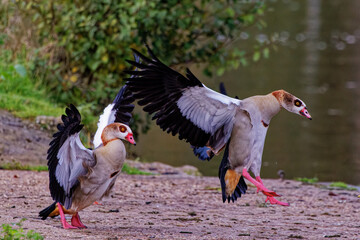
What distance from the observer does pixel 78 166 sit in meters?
5.92

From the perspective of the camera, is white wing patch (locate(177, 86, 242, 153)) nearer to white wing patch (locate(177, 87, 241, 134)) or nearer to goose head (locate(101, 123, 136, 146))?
white wing patch (locate(177, 87, 241, 134))

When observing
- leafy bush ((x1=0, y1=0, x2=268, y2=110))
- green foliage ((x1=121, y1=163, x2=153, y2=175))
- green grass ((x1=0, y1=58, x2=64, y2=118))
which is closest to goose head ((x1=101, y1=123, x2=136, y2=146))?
green foliage ((x1=121, y1=163, x2=153, y2=175))

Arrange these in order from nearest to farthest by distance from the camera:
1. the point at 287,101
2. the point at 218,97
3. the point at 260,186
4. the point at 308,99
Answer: the point at 218,97 < the point at 260,186 < the point at 287,101 < the point at 308,99

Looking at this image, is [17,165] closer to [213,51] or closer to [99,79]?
[99,79]

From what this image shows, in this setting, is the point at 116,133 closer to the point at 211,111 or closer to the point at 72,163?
the point at 72,163

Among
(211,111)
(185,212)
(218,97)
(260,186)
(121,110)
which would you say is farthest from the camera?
(185,212)

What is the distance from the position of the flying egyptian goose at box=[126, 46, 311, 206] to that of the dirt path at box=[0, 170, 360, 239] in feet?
1.42

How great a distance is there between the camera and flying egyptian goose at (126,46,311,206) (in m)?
6.25

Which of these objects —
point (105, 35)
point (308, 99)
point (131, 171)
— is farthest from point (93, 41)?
point (308, 99)

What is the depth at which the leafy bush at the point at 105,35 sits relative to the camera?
1170 cm

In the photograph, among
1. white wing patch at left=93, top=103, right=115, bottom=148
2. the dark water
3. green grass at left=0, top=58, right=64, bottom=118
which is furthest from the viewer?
the dark water

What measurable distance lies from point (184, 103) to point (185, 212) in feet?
4.73

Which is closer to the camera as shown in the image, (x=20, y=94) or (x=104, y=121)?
(x=104, y=121)

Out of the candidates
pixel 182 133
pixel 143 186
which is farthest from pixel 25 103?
pixel 182 133
